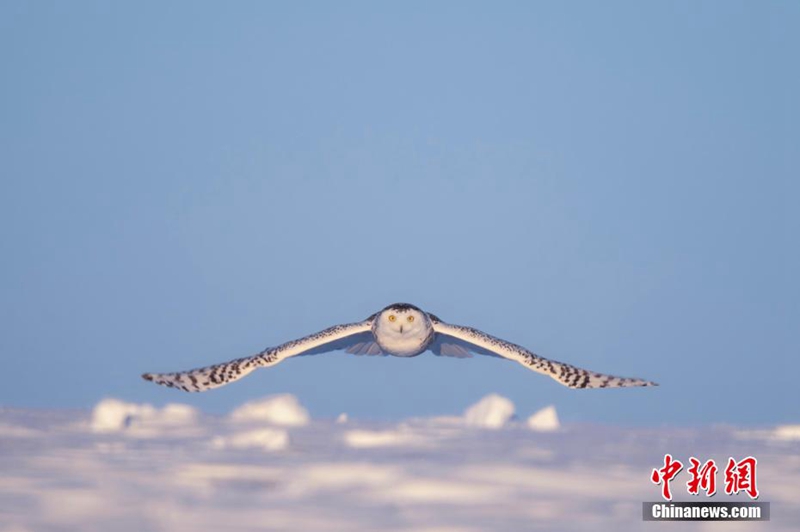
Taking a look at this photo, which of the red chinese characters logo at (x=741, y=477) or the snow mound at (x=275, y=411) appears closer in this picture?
the red chinese characters logo at (x=741, y=477)

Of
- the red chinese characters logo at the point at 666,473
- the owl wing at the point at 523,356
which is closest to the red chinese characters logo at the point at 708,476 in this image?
the red chinese characters logo at the point at 666,473

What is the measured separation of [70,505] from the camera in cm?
1409

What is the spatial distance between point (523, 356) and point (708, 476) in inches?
319

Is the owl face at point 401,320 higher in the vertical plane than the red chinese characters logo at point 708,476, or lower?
higher

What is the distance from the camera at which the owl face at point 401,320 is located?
23938 mm

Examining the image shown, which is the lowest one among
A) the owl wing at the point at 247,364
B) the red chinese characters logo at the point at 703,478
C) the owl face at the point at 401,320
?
the red chinese characters logo at the point at 703,478

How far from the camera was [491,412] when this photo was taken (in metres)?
27.3

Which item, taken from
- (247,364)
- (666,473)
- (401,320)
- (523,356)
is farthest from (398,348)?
(666,473)

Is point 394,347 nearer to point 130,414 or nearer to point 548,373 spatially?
point 548,373

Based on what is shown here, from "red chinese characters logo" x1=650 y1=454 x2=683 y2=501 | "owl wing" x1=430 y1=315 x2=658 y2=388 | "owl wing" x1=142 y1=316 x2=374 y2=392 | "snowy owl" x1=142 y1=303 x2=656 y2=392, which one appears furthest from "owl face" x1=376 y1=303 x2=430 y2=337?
"red chinese characters logo" x1=650 y1=454 x2=683 y2=501

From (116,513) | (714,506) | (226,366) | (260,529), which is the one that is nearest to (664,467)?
(714,506)

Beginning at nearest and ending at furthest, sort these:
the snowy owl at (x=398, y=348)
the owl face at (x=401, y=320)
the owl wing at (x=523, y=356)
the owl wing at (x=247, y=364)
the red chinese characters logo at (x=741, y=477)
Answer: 1. the red chinese characters logo at (x=741, y=477)
2. the owl wing at (x=247, y=364)
3. the snowy owl at (x=398, y=348)
4. the owl wing at (x=523, y=356)
5. the owl face at (x=401, y=320)

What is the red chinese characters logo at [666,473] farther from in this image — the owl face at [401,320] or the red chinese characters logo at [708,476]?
the owl face at [401,320]

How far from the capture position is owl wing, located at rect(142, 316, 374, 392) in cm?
2219
